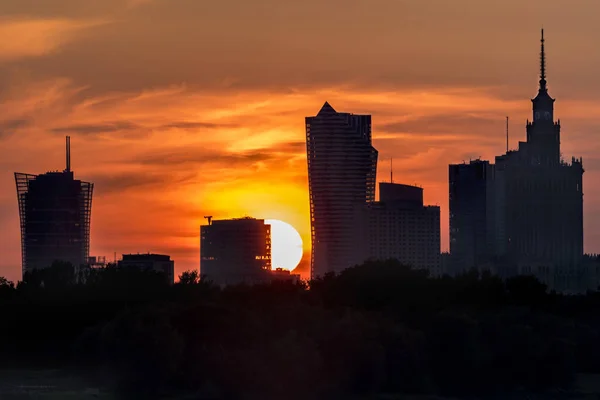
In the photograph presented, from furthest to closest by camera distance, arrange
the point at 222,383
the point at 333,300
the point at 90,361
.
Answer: the point at 333,300 < the point at 90,361 < the point at 222,383

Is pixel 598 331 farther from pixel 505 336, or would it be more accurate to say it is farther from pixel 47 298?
pixel 47 298

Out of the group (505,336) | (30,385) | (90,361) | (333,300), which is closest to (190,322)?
(90,361)

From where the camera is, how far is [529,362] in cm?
12662

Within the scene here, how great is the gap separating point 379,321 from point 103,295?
111 ft

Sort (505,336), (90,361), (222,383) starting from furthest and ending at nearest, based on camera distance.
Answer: (505,336) < (90,361) < (222,383)

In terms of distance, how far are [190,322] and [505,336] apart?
86.6 feet

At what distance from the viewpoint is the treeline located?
112 metres

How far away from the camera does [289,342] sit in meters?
115

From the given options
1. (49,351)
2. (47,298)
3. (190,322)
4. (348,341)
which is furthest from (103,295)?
(348,341)

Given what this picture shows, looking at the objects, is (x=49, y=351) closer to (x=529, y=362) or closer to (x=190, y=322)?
(x=190, y=322)

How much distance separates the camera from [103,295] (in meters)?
155

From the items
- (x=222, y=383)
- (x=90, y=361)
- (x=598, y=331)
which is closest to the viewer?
(x=222, y=383)

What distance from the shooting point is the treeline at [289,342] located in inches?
4397

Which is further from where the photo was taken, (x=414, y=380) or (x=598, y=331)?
(x=598, y=331)
